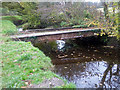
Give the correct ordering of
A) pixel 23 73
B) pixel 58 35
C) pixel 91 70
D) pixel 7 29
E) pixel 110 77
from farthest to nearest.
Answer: pixel 7 29 < pixel 58 35 < pixel 91 70 < pixel 110 77 < pixel 23 73

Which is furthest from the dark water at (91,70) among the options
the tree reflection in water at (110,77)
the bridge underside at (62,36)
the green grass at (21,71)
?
the bridge underside at (62,36)

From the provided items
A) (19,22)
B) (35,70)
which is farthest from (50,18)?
(35,70)

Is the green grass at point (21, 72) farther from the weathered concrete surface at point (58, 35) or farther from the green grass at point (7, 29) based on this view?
the green grass at point (7, 29)

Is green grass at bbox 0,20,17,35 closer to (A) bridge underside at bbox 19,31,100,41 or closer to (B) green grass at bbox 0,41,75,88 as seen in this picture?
(A) bridge underside at bbox 19,31,100,41

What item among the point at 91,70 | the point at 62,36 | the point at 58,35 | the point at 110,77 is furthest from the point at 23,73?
the point at 62,36

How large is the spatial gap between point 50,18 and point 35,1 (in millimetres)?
3487

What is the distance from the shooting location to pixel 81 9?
1524 cm

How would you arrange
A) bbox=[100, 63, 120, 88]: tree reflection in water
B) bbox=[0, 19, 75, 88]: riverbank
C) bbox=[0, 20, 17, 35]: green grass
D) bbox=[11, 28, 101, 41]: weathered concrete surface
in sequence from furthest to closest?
1. bbox=[0, 20, 17, 35]: green grass
2. bbox=[11, 28, 101, 41]: weathered concrete surface
3. bbox=[100, 63, 120, 88]: tree reflection in water
4. bbox=[0, 19, 75, 88]: riverbank

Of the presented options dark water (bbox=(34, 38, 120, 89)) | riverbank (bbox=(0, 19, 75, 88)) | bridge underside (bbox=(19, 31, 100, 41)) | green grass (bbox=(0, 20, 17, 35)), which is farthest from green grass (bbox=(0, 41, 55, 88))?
green grass (bbox=(0, 20, 17, 35))

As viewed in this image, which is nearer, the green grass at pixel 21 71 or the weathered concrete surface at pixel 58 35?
the green grass at pixel 21 71

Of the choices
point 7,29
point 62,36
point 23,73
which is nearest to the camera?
point 23,73

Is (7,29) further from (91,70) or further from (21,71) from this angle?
(91,70)

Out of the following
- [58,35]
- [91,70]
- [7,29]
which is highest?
[7,29]

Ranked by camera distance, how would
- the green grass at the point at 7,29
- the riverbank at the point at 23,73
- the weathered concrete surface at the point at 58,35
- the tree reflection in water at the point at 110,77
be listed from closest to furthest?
the riverbank at the point at 23,73, the tree reflection in water at the point at 110,77, the weathered concrete surface at the point at 58,35, the green grass at the point at 7,29
